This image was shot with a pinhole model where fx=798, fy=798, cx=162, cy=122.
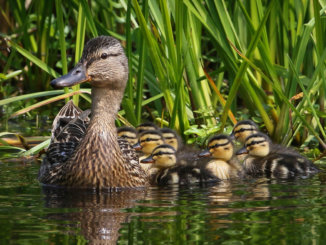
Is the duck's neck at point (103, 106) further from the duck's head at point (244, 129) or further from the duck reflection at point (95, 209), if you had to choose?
the duck's head at point (244, 129)

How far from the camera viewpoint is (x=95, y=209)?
3834mm

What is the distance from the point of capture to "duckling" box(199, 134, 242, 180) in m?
4.91

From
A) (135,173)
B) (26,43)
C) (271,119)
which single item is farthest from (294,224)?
(26,43)

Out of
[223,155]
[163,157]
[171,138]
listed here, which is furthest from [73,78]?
[223,155]

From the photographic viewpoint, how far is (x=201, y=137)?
5371 mm

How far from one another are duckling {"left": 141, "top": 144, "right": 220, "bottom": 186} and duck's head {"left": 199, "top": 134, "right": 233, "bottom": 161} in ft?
0.32

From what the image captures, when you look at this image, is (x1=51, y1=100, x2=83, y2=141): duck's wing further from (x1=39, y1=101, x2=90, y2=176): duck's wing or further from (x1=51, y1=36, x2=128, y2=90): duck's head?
(x1=51, y1=36, x2=128, y2=90): duck's head

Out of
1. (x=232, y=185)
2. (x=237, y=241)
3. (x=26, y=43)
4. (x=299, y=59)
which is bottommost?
(x=237, y=241)

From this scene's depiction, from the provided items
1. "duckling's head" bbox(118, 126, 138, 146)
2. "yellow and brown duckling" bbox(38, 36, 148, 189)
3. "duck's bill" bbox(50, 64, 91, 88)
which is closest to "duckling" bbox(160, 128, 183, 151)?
"duckling's head" bbox(118, 126, 138, 146)

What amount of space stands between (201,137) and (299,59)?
33.2 inches

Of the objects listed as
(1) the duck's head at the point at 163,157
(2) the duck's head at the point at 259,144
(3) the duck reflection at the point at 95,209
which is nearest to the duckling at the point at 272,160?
(2) the duck's head at the point at 259,144

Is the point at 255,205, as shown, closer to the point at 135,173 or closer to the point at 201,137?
the point at 135,173

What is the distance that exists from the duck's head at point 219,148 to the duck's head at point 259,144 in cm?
15

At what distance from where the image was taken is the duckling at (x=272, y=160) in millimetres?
4805
